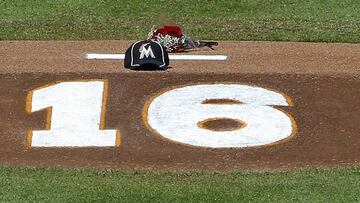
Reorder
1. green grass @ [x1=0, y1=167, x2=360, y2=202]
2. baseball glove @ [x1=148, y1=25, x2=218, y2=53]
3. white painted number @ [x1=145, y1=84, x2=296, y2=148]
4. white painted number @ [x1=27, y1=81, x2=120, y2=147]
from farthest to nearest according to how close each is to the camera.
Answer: baseball glove @ [x1=148, y1=25, x2=218, y2=53]
white painted number @ [x1=145, y1=84, x2=296, y2=148]
white painted number @ [x1=27, y1=81, x2=120, y2=147]
green grass @ [x1=0, y1=167, x2=360, y2=202]

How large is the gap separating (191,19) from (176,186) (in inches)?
439

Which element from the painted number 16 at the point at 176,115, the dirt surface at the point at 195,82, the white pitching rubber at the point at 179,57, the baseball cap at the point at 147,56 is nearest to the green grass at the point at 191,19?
the dirt surface at the point at 195,82

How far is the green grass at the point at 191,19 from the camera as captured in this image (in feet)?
82.6

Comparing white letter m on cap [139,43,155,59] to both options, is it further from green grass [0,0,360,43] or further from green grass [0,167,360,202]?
green grass [0,167,360,202]

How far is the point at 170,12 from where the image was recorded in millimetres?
26797

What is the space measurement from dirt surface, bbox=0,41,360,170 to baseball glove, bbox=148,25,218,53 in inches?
16.8

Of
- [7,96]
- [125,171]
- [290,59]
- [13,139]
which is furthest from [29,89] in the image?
[290,59]

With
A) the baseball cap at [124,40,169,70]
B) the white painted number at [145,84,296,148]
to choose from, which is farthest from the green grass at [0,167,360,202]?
the baseball cap at [124,40,169,70]

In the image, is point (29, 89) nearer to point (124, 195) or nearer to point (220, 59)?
point (220, 59)

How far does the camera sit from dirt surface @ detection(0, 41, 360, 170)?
57.7 feet

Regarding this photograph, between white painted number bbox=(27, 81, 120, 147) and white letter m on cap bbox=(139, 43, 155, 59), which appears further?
white letter m on cap bbox=(139, 43, 155, 59)

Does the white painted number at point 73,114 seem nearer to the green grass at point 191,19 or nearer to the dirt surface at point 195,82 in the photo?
the dirt surface at point 195,82

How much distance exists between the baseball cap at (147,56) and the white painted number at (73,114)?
3.36 feet

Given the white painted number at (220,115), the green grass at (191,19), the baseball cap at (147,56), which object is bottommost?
the green grass at (191,19)
